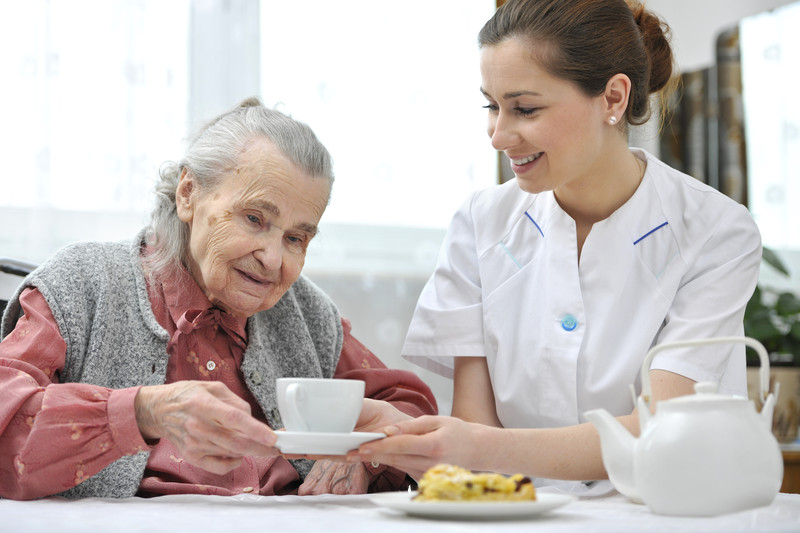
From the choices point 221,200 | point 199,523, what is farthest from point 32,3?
point 199,523

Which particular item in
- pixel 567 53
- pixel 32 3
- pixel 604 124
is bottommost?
pixel 604 124

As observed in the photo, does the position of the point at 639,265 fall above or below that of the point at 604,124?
below

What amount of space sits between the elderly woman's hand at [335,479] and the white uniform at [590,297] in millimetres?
280

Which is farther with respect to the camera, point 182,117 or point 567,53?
point 182,117

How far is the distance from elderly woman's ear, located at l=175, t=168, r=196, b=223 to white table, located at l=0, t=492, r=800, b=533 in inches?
22.9

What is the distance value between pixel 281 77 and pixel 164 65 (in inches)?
13.2

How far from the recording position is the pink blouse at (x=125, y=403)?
1114mm

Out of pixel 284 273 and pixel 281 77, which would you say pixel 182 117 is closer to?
pixel 281 77

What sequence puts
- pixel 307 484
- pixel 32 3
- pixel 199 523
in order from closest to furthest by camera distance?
pixel 199 523
pixel 307 484
pixel 32 3

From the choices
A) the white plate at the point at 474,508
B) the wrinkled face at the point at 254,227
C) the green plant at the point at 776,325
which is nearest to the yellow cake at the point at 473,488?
the white plate at the point at 474,508

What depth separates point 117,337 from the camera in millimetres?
1396

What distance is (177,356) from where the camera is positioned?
1.45 m

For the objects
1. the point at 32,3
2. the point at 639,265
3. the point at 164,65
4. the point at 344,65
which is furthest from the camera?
the point at 344,65

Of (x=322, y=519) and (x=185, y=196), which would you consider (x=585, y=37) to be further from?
(x=322, y=519)
